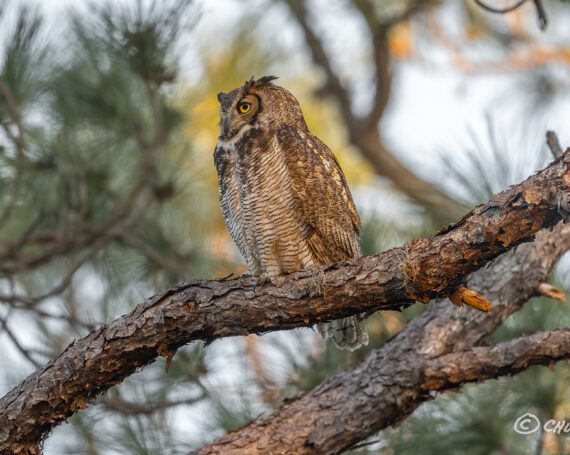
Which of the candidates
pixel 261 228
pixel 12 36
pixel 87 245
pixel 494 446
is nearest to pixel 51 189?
pixel 87 245

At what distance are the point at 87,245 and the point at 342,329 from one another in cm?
132

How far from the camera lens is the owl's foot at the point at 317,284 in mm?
Answer: 1710

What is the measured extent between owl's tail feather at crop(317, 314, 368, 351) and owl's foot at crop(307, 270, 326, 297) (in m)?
0.56

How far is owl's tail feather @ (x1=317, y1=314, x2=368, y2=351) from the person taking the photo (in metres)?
2.28

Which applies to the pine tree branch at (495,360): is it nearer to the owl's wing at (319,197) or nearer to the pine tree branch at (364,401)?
the pine tree branch at (364,401)

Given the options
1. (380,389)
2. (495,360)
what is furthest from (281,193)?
(495,360)

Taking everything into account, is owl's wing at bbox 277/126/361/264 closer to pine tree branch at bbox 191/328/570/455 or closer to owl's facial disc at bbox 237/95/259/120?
owl's facial disc at bbox 237/95/259/120

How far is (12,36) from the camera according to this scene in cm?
270

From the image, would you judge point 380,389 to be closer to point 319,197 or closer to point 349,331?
point 349,331

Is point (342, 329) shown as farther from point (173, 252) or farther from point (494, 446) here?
point (173, 252)

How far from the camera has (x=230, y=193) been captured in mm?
2303

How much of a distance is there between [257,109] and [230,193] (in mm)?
307

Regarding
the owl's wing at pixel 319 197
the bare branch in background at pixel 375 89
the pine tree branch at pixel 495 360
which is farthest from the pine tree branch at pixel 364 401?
the bare branch in background at pixel 375 89

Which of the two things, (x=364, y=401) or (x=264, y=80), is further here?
(x=264, y=80)
